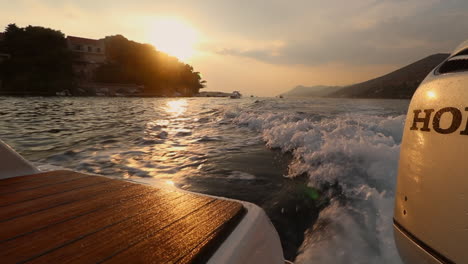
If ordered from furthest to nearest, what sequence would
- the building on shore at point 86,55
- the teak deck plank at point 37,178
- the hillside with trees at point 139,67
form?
the hillside with trees at point 139,67 → the building on shore at point 86,55 → the teak deck plank at point 37,178

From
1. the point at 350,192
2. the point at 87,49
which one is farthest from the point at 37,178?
the point at 87,49

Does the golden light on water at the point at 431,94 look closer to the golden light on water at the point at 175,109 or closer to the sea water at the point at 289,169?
the sea water at the point at 289,169

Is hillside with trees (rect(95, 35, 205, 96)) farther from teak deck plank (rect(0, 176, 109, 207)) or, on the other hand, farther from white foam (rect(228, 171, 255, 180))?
teak deck plank (rect(0, 176, 109, 207))

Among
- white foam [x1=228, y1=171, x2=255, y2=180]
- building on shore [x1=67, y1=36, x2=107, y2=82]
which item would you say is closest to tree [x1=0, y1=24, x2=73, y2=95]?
building on shore [x1=67, y1=36, x2=107, y2=82]

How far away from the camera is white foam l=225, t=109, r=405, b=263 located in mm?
2803

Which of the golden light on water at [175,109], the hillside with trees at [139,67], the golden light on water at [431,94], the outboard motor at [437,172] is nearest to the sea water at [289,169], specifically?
the outboard motor at [437,172]

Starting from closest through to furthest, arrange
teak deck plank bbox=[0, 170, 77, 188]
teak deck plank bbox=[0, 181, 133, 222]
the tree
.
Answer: teak deck plank bbox=[0, 181, 133, 222], teak deck plank bbox=[0, 170, 77, 188], the tree

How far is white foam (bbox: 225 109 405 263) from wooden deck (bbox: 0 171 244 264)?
1.69m

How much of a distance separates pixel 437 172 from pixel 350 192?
2655 millimetres

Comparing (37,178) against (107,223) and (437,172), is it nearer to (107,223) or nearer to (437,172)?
(107,223)

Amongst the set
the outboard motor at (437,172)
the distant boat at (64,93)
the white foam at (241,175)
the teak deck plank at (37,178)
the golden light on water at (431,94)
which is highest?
the distant boat at (64,93)

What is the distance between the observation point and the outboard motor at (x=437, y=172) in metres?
1.49

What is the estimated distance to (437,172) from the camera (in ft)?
5.50

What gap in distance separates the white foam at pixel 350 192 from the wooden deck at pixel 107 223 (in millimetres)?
1687
